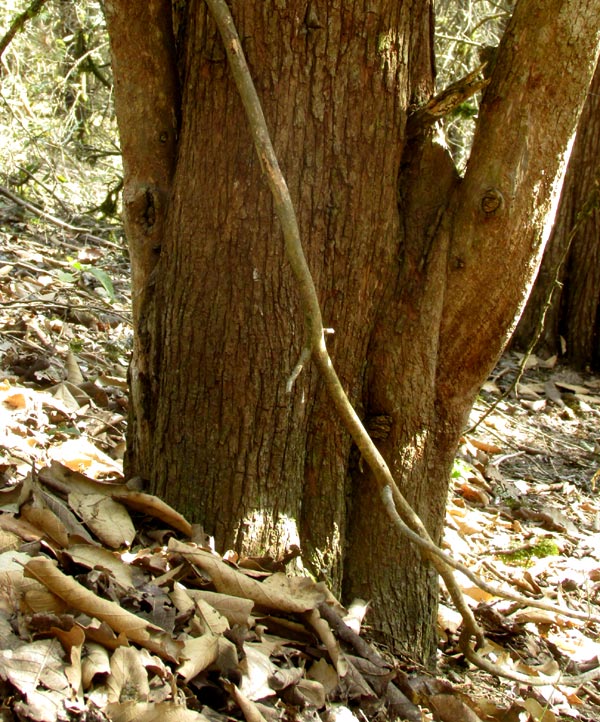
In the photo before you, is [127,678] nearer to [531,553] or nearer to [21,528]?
[21,528]

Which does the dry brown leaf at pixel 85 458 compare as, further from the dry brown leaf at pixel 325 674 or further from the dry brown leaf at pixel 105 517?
the dry brown leaf at pixel 325 674

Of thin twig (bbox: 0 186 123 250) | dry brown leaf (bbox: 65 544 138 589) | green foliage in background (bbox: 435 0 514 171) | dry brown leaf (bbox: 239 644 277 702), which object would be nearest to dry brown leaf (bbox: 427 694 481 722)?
dry brown leaf (bbox: 239 644 277 702)

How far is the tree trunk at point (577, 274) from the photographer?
20.0ft

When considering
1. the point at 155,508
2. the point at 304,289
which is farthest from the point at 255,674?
the point at 304,289

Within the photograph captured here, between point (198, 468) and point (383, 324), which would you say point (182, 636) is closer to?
point (198, 468)

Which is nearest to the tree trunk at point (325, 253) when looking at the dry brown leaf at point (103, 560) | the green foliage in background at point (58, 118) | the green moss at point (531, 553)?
the dry brown leaf at point (103, 560)

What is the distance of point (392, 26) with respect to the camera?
2377mm

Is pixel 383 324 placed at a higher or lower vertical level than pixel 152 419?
higher

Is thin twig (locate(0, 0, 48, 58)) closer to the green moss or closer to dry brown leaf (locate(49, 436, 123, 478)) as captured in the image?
dry brown leaf (locate(49, 436, 123, 478))

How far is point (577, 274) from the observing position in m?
6.22

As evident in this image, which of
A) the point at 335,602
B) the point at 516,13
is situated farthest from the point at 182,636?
the point at 516,13

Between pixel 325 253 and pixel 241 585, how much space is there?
940 millimetres

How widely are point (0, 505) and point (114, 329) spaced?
103 inches

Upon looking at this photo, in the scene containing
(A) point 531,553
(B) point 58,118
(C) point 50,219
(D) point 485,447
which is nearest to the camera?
(A) point 531,553
